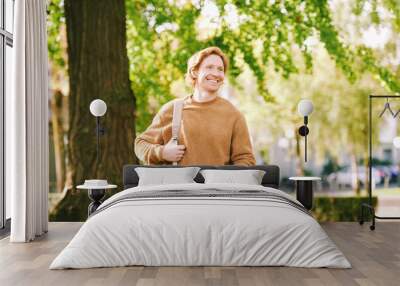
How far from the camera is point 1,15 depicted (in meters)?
6.64

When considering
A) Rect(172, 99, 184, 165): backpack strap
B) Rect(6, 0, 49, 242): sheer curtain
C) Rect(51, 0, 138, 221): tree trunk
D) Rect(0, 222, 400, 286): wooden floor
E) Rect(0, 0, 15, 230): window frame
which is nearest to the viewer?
Rect(0, 222, 400, 286): wooden floor

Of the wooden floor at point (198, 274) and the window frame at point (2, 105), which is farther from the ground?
the window frame at point (2, 105)

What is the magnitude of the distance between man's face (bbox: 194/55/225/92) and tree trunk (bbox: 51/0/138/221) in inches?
38.6

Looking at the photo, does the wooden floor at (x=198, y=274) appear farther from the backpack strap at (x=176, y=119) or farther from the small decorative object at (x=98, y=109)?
the backpack strap at (x=176, y=119)

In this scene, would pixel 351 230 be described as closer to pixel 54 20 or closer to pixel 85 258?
pixel 85 258

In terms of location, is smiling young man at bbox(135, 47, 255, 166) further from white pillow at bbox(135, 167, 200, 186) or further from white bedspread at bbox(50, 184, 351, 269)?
white bedspread at bbox(50, 184, 351, 269)

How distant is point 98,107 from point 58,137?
5.50 metres

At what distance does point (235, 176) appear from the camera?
6273 mm

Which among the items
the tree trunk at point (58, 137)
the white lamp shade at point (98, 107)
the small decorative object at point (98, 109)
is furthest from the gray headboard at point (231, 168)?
the tree trunk at point (58, 137)

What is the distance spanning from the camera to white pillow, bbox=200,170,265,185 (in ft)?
20.5

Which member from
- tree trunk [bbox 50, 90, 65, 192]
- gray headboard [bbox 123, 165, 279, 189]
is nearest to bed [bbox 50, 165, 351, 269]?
gray headboard [bbox 123, 165, 279, 189]

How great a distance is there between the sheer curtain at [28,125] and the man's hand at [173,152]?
4.39 feet

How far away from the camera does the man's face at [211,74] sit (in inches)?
273

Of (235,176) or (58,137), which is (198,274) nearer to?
(235,176)
